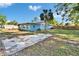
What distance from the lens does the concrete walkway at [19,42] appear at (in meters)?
1.64

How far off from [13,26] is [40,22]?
0.24 m

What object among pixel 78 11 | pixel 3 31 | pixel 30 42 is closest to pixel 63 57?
pixel 30 42

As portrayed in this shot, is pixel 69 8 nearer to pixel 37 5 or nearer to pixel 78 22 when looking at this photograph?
pixel 78 22

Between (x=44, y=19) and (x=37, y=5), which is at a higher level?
(x=37, y=5)

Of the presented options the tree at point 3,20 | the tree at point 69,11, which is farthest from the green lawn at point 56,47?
the tree at point 3,20

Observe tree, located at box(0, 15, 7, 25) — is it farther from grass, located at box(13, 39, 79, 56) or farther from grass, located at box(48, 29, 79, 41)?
grass, located at box(48, 29, 79, 41)

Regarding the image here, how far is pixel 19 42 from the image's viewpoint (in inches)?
65.2

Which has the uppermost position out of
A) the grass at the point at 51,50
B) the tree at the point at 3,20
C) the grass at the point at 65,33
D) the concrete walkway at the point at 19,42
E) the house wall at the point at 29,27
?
the tree at the point at 3,20

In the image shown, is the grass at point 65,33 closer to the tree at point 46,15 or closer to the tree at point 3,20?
the tree at point 46,15

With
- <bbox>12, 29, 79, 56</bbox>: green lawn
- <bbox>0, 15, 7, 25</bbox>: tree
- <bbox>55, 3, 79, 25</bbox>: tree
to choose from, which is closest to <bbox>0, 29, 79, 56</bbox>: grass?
<bbox>12, 29, 79, 56</bbox>: green lawn

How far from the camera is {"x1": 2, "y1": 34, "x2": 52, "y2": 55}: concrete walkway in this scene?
1637 mm

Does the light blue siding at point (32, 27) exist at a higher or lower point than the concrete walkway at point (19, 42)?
higher

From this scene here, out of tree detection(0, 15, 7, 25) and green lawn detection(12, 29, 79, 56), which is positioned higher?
tree detection(0, 15, 7, 25)

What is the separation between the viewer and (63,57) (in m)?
1.62
